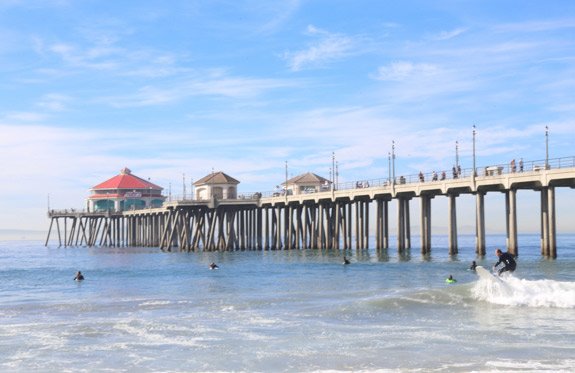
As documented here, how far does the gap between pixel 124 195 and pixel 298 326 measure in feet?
352

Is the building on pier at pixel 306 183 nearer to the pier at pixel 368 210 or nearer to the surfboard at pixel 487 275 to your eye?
the pier at pixel 368 210

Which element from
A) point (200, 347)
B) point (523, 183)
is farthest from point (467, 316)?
point (523, 183)

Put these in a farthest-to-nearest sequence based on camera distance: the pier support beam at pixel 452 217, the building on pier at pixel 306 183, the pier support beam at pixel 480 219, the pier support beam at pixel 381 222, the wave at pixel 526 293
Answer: the building on pier at pixel 306 183
the pier support beam at pixel 381 222
the pier support beam at pixel 452 217
the pier support beam at pixel 480 219
the wave at pixel 526 293

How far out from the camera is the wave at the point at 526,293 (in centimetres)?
2547

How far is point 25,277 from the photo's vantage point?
51125 millimetres

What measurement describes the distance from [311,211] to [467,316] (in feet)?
178

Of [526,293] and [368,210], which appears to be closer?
[526,293]

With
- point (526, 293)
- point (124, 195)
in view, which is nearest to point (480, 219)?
point (526, 293)

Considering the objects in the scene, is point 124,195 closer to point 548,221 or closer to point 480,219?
point 480,219

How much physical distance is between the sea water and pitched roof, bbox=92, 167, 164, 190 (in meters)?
88.4

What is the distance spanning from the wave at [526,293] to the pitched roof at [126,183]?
105 metres

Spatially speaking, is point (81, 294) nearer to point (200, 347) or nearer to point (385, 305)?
point (385, 305)

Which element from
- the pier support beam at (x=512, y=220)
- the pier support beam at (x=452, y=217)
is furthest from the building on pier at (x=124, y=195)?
the pier support beam at (x=512, y=220)

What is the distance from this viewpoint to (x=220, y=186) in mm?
88875
